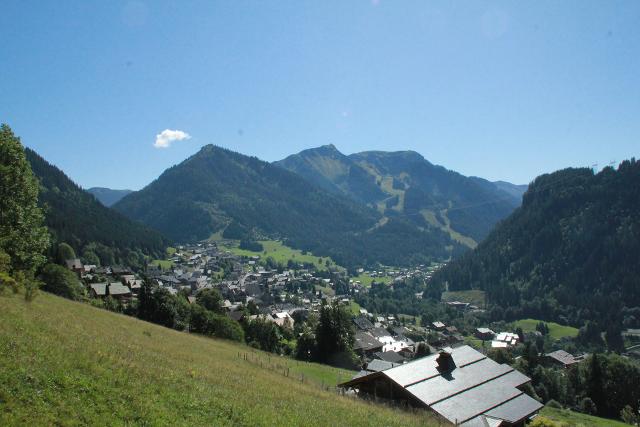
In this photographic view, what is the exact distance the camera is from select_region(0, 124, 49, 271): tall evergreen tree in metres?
27.0

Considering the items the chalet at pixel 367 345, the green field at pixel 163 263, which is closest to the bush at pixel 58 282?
the chalet at pixel 367 345

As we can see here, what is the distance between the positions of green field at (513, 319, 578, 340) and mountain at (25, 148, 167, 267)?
143621 millimetres

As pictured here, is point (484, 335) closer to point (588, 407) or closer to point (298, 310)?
point (298, 310)

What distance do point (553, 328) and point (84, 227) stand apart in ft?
569

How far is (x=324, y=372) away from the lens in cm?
4447

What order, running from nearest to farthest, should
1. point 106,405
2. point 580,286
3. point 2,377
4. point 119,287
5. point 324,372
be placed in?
point 2,377 < point 106,405 < point 324,372 < point 119,287 < point 580,286

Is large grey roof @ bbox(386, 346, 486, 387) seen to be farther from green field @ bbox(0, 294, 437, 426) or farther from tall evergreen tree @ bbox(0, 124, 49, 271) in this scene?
tall evergreen tree @ bbox(0, 124, 49, 271)

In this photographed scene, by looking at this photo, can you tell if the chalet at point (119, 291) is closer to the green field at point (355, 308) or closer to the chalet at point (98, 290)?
the chalet at point (98, 290)

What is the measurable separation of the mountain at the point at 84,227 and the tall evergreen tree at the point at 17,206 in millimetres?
99168

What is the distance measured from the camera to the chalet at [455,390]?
2722 centimetres

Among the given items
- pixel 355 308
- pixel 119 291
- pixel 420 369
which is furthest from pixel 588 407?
pixel 355 308

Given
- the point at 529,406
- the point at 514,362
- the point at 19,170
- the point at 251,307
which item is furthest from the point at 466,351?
the point at 251,307

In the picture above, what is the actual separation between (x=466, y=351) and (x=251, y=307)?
68.1 metres

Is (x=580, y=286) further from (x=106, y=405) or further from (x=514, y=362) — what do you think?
(x=106, y=405)
